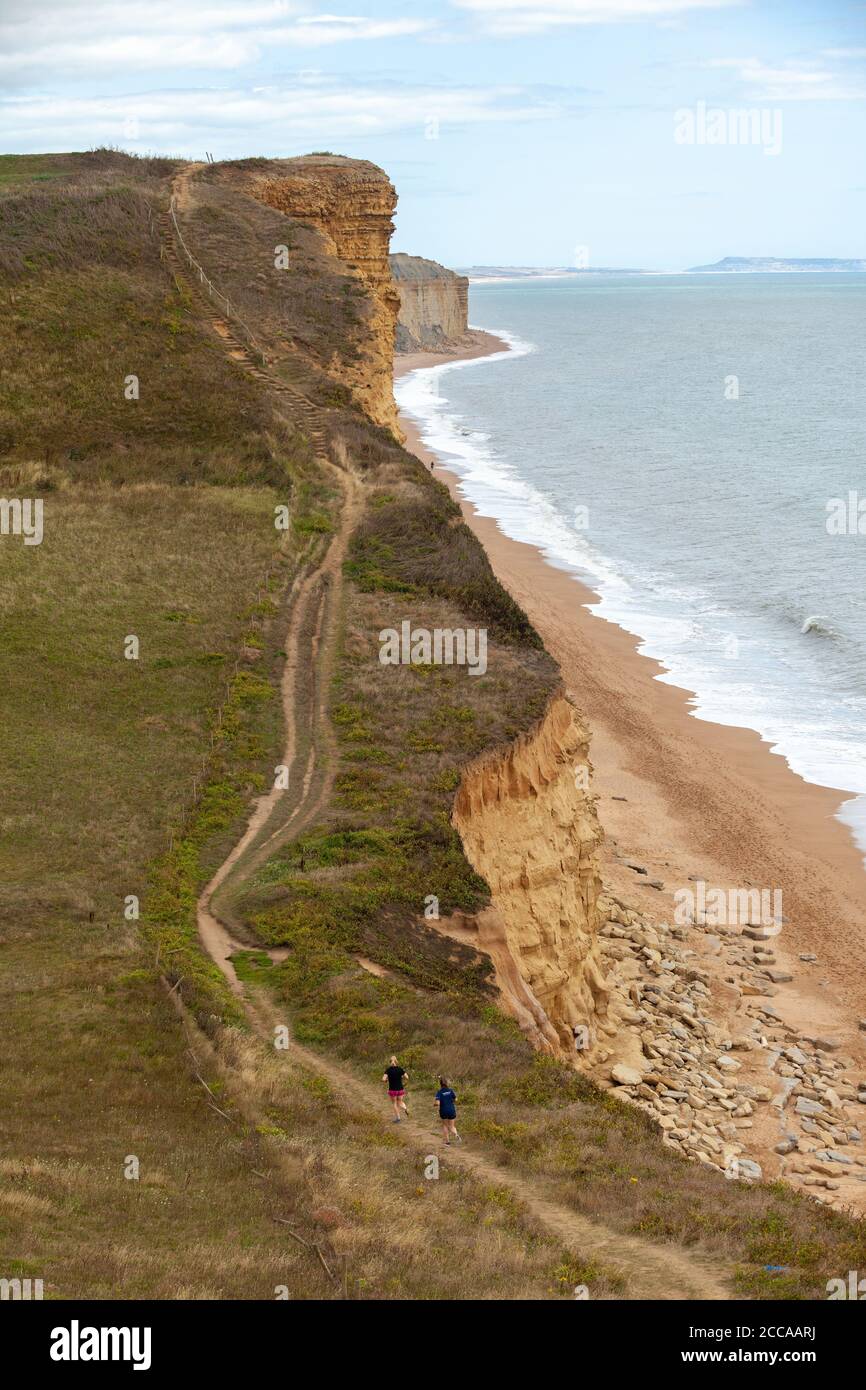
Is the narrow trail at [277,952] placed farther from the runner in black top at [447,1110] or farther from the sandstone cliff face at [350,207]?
the sandstone cliff face at [350,207]

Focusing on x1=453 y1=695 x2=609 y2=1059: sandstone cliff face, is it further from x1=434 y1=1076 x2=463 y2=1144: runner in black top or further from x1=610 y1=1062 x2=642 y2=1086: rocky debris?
x1=434 y1=1076 x2=463 y2=1144: runner in black top

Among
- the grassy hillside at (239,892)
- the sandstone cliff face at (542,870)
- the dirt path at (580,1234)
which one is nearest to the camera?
the dirt path at (580,1234)

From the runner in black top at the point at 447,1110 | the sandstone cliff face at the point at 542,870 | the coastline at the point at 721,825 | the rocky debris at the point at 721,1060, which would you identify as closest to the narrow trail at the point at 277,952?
the runner in black top at the point at 447,1110

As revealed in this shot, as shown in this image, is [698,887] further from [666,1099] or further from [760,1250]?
[760,1250]

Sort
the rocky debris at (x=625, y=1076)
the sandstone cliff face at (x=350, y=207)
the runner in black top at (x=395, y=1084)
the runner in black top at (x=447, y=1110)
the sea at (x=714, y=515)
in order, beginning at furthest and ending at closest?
1. the sandstone cliff face at (x=350, y=207)
2. the sea at (x=714, y=515)
3. the rocky debris at (x=625, y=1076)
4. the runner in black top at (x=395, y=1084)
5. the runner in black top at (x=447, y=1110)

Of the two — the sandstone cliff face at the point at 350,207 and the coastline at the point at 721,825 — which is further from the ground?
the sandstone cliff face at the point at 350,207

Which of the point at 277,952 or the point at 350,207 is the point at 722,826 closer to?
the point at 277,952

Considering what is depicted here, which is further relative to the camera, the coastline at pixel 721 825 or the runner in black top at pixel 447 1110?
the coastline at pixel 721 825

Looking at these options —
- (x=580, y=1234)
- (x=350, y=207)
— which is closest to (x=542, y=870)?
(x=580, y=1234)
